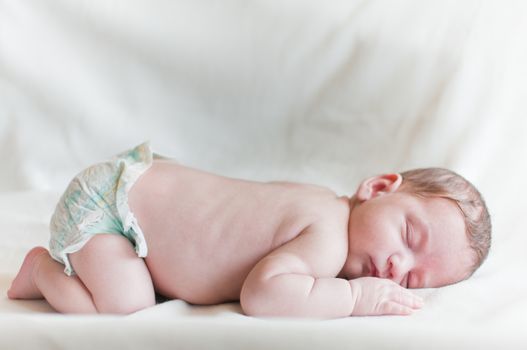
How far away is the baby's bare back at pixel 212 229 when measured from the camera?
5.02 ft

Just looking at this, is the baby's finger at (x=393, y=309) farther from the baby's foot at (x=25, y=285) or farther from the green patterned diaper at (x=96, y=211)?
the baby's foot at (x=25, y=285)

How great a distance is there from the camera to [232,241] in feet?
5.02

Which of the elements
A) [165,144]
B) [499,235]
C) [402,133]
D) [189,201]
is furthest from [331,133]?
[189,201]

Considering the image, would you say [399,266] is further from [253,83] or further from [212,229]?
[253,83]

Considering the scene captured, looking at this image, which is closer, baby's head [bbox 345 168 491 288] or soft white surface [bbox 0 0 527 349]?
baby's head [bbox 345 168 491 288]

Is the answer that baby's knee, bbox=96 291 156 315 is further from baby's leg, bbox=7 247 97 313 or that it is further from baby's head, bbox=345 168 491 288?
baby's head, bbox=345 168 491 288

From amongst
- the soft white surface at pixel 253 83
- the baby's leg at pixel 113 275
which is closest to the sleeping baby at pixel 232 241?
the baby's leg at pixel 113 275

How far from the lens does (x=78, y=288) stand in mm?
1538

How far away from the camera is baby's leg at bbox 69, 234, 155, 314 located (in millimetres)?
1500

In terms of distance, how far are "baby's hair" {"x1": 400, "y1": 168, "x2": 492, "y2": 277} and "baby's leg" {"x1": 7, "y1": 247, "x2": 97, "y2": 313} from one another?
0.58 meters

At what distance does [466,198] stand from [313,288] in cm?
34

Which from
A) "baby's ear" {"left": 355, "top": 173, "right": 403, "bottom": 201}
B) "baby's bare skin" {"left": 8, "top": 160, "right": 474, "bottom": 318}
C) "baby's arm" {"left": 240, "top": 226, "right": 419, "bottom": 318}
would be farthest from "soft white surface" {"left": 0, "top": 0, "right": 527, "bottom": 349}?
"baby's arm" {"left": 240, "top": 226, "right": 419, "bottom": 318}

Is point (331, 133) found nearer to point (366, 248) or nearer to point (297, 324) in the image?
point (366, 248)

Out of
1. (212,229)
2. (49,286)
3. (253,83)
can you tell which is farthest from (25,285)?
(253,83)
